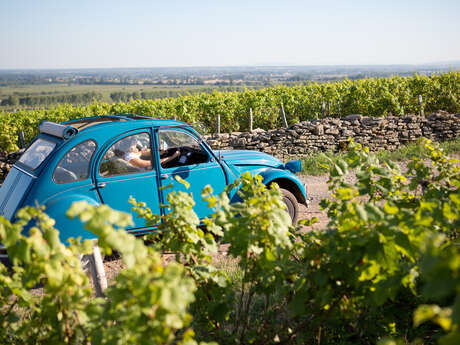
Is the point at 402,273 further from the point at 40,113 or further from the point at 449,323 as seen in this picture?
the point at 40,113

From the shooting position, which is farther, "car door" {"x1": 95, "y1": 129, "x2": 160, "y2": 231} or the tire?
the tire

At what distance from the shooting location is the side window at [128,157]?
4574 mm

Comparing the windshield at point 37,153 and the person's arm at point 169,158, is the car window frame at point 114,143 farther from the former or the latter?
the windshield at point 37,153

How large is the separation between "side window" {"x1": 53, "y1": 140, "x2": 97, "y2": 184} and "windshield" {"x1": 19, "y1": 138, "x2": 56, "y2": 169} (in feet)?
0.85

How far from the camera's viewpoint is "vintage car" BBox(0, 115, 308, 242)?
170 inches

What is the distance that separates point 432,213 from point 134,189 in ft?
11.3

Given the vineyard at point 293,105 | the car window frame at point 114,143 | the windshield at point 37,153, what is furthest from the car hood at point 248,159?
the vineyard at point 293,105

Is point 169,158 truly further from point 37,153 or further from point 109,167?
point 37,153

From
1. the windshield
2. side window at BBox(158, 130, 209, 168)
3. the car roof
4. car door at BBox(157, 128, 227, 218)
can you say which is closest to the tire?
car door at BBox(157, 128, 227, 218)

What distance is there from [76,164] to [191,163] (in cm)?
146

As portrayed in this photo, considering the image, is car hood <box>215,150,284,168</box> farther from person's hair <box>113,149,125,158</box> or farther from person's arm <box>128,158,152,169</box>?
person's hair <box>113,149,125,158</box>

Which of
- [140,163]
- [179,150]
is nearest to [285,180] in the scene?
[179,150]

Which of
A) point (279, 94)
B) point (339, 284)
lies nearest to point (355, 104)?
point (279, 94)

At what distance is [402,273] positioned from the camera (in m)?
2.02
